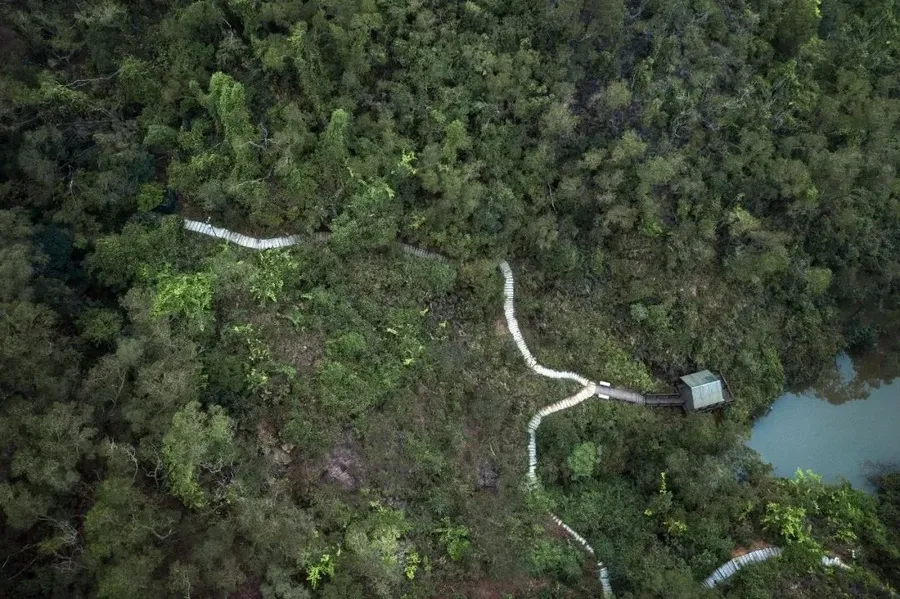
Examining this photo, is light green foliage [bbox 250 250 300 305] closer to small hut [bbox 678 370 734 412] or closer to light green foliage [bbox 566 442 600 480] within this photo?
light green foliage [bbox 566 442 600 480]

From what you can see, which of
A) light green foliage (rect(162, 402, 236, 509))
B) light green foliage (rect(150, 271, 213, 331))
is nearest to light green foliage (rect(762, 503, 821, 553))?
light green foliage (rect(162, 402, 236, 509))

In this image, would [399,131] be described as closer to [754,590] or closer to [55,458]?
[55,458]

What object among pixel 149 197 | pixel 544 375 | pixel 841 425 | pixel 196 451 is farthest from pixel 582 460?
pixel 149 197

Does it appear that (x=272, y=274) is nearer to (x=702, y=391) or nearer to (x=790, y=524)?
(x=702, y=391)

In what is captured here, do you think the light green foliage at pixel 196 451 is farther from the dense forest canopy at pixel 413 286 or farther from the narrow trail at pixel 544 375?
the narrow trail at pixel 544 375

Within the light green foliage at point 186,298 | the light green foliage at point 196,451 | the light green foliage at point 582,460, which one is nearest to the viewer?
the light green foliage at point 196,451

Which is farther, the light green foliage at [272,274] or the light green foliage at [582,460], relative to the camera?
the light green foliage at [582,460]

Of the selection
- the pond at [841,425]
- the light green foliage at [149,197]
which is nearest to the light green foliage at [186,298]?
the light green foliage at [149,197]
